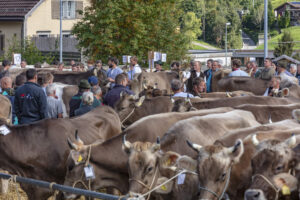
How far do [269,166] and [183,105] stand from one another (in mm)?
5507

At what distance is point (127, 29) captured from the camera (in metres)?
30.6

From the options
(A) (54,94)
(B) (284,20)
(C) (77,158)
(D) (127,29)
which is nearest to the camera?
(C) (77,158)

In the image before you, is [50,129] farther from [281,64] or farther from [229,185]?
[281,64]

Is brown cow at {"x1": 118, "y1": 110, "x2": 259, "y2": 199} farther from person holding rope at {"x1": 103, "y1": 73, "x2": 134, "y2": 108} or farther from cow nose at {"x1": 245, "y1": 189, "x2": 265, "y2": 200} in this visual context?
person holding rope at {"x1": 103, "y1": 73, "x2": 134, "y2": 108}

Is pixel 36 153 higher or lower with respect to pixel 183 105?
lower

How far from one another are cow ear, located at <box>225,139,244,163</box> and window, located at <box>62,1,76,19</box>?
147ft

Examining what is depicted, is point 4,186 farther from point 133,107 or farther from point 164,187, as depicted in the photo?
point 164,187

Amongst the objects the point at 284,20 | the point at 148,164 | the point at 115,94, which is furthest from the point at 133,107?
the point at 284,20

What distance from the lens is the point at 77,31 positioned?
102ft

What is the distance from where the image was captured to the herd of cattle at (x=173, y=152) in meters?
6.42

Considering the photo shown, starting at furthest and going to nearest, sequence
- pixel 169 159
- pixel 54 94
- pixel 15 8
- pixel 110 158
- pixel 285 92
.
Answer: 1. pixel 15 8
2. pixel 285 92
3. pixel 54 94
4. pixel 110 158
5. pixel 169 159

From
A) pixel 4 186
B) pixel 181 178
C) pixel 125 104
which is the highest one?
pixel 125 104

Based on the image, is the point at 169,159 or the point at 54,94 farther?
the point at 54,94

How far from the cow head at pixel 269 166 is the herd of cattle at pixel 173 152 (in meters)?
0.01
